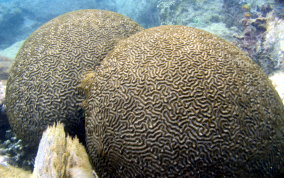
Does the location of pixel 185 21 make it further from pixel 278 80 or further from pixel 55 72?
pixel 55 72

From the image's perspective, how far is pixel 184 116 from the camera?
2.37 metres

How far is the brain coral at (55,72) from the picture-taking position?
10.8 ft

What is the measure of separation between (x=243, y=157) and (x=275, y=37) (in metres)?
6.79

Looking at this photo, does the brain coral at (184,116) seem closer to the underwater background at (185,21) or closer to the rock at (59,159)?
the rock at (59,159)

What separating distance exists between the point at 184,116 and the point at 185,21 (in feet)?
41.5

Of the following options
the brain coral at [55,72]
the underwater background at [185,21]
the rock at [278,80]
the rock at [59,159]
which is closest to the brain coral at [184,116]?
the rock at [59,159]

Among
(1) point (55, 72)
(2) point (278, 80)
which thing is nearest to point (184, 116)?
(1) point (55, 72)

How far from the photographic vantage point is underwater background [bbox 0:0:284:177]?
5.80 meters

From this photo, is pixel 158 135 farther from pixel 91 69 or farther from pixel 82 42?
pixel 82 42

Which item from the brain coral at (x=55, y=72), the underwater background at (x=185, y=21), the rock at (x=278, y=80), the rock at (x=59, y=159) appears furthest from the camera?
the underwater background at (x=185, y=21)

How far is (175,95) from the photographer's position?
2484 millimetres

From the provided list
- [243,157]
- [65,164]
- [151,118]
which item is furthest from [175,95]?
[65,164]

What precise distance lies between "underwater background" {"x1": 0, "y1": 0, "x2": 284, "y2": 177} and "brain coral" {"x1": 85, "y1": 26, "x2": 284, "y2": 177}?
10.1ft

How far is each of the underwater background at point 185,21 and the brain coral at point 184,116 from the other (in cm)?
Answer: 307
